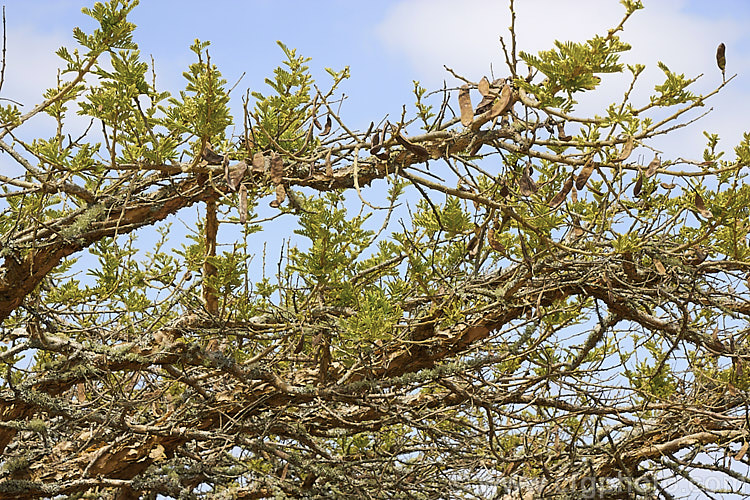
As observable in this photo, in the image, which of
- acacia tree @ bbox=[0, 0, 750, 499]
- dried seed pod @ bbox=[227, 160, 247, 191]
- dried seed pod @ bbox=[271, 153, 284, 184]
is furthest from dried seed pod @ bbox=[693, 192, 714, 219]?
dried seed pod @ bbox=[227, 160, 247, 191]

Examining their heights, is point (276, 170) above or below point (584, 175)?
above

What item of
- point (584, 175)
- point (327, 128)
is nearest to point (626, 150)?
point (584, 175)

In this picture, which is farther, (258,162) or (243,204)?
(258,162)

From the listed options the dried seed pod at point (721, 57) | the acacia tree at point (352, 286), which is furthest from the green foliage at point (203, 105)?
the dried seed pod at point (721, 57)

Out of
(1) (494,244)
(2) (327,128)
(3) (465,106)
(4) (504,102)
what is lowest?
(1) (494,244)

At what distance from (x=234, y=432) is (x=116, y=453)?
0.68 meters

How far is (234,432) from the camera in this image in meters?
4.41

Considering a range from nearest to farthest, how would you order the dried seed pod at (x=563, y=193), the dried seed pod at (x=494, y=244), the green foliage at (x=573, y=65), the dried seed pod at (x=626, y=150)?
the green foliage at (x=573, y=65) < the dried seed pod at (x=626, y=150) < the dried seed pod at (x=563, y=193) < the dried seed pod at (x=494, y=244)

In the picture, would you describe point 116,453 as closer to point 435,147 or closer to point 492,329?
point 492,329

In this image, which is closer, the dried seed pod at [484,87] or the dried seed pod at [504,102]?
the dried seed pod at [504,102]

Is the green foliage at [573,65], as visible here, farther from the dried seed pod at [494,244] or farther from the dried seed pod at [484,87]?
the dried seed pod at [494,244]

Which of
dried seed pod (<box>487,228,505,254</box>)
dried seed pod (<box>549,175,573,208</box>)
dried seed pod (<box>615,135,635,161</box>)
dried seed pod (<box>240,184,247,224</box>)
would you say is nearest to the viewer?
dried seed pod (<box>240,184,247,224</box>)

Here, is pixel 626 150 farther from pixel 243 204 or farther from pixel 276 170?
pixel 243 204

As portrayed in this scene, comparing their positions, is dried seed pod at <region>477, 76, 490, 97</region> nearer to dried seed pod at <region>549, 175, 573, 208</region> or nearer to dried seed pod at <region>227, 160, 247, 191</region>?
dried seed pod at <region>549, 175, 573, 208</region>
